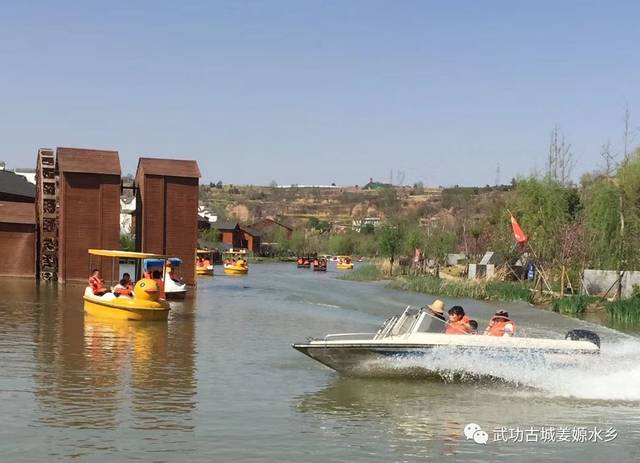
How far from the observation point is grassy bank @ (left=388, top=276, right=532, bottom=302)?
40594mm

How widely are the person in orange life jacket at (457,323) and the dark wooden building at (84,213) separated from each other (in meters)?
27.7

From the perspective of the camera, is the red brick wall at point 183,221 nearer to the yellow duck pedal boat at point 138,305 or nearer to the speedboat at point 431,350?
the yellow duck pedal boat at point 138,305

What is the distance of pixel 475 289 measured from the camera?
140 ft

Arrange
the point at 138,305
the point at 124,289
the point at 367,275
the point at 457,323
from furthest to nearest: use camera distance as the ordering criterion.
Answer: the point at 367,275 → the point at 124,289 → the point at 138,305 → the point at 457,323

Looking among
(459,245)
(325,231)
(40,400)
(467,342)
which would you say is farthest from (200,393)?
(325,231)

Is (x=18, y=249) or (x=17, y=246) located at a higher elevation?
(x=17, y=246)

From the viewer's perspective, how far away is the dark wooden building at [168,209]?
40500 millimetres

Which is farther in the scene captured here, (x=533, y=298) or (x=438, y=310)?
(x=533, y=298)

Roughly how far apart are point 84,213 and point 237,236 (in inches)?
3591

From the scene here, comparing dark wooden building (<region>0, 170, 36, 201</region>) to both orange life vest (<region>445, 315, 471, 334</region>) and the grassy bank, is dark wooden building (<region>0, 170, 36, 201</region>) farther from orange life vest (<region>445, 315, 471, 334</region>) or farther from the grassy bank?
orange life vest (<region>445, 315, 471, 334</region>)

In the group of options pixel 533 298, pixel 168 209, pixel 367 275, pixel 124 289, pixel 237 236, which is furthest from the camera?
pixel 237 236

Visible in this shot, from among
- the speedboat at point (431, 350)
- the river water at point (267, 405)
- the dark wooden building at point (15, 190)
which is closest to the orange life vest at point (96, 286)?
the river water at point (267, 405)

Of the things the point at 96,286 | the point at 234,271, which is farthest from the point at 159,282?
the point at 234,271

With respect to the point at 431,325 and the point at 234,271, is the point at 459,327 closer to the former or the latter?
the point at 431,325
